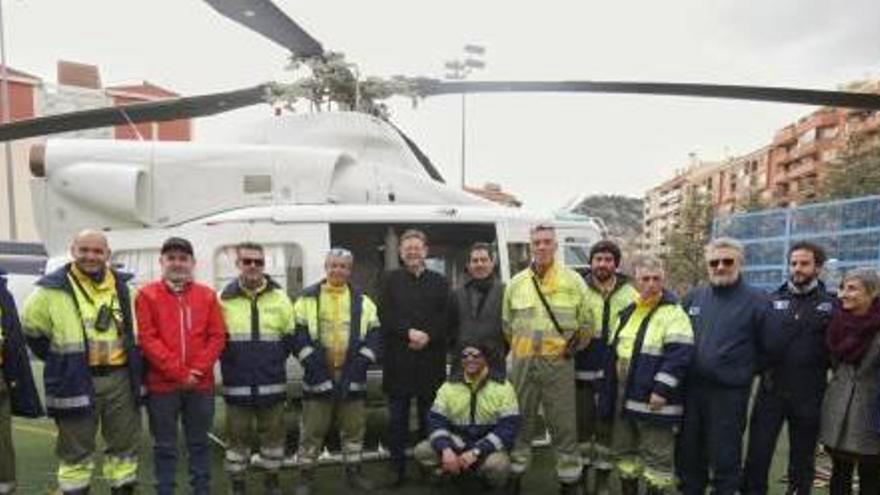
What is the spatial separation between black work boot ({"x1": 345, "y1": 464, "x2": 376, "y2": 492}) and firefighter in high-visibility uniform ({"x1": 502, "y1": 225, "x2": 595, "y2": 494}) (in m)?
1.08

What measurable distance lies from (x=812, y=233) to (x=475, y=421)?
24.5 ft

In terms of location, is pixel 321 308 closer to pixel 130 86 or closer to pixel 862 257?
pixel 862 257

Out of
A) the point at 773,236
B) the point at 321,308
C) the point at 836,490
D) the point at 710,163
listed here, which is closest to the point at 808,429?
the point at 836,490

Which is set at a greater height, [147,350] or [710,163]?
[710,163]

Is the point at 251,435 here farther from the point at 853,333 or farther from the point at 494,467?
the point at 853,333

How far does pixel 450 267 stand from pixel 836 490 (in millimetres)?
4056

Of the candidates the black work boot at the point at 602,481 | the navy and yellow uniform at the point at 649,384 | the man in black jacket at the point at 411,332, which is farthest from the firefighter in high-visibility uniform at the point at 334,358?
the navy and yellow uniform at the point at 649,384

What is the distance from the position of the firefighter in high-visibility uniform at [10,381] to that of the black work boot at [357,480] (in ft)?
7.20

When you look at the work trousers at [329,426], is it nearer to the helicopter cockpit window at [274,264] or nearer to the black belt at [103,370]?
the helicopter cockpit window at [274,264]

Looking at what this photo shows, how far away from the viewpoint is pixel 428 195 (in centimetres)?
745

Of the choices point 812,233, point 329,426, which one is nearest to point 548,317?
point 329,426

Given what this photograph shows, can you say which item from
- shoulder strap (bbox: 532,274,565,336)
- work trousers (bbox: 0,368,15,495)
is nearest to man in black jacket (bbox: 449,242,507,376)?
shoulder strap (bbox: 532,274,565,336)

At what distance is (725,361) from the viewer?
15.7 ft

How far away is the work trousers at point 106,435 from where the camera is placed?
4.65 metres
